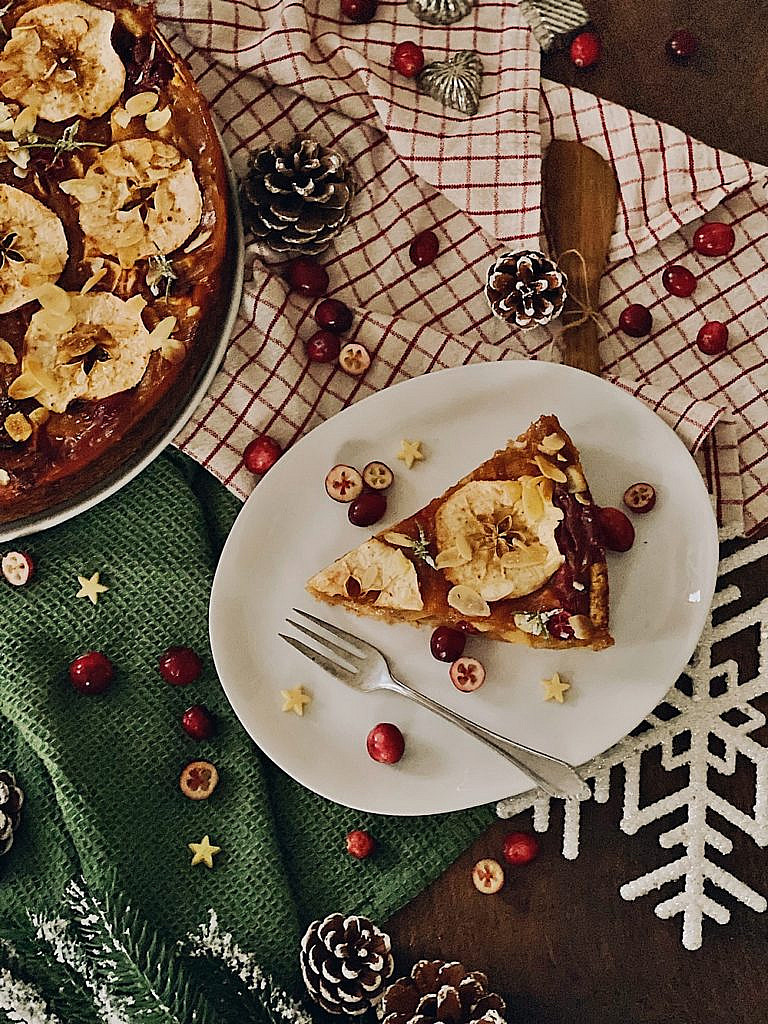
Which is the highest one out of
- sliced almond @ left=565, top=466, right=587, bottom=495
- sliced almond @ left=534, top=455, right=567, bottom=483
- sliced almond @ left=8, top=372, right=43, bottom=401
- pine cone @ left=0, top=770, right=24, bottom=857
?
sliced almond @ left=8, top=372, right=43, bottom=401

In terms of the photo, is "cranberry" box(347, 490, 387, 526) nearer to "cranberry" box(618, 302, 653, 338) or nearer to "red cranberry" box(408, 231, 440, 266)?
"red cranberry" box(408, 231, 440, 266)

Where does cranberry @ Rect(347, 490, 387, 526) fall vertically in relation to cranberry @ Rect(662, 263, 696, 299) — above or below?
below

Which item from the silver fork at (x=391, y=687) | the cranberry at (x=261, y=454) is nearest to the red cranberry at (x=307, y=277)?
the cranberry at (x=261, y=454)

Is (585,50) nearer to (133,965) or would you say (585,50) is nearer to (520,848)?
(520,848)

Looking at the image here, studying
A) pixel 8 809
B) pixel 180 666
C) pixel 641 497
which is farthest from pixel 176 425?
pixel 641 497


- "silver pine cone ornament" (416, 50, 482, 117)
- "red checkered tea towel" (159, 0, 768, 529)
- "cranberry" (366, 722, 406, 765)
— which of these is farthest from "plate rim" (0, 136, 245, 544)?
"cranberry" (366, 722, 406, 765)

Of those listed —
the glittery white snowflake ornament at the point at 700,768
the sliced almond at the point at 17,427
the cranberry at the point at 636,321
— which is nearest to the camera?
the sliced almond at the point at 17,427

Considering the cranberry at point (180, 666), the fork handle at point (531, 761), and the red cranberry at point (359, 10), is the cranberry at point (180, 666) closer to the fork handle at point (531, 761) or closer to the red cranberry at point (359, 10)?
the fork handle at point (531, 761)
